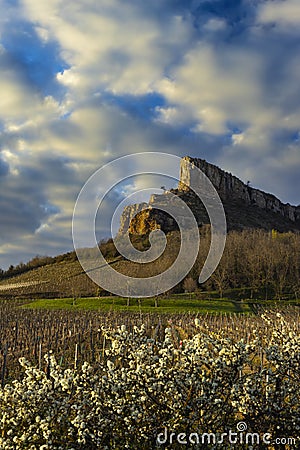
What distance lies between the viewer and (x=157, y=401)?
630cm

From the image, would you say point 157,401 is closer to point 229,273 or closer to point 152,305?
point 152,305

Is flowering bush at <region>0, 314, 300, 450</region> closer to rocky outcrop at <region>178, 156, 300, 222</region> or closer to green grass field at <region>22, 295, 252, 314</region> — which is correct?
green grass field at <region>22, 295, 252, 314</region>

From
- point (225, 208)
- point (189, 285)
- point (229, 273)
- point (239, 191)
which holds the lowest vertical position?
point (189, 285)

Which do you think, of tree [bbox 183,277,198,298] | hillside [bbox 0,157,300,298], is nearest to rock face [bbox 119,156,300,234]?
hillside [bbox 0,157,300,298]

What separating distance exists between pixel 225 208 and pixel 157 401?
128414mm

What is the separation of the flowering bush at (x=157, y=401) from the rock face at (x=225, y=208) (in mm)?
69439

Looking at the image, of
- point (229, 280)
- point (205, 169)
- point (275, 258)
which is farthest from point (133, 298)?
point (205, 169)

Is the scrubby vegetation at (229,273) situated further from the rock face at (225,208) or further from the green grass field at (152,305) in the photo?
the rock face at (225,208)

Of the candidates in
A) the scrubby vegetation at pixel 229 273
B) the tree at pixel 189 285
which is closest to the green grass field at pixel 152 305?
the tree at pixel 189 285

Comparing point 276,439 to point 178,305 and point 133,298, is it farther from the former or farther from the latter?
point 133,298

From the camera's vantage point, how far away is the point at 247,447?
638cm

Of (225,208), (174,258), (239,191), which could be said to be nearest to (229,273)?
(174,258)

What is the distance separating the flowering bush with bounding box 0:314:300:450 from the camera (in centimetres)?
616

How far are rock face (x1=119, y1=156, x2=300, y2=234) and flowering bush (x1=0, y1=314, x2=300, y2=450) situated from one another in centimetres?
6944
